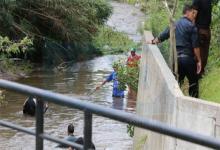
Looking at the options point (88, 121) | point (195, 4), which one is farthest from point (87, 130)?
point (195, 4)

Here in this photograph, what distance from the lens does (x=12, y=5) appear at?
27.5m

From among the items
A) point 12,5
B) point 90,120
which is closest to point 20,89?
point 90,120

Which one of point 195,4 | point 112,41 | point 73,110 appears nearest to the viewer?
point 195,4

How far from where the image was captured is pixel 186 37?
26.6 feet

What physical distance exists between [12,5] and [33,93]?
2549cm

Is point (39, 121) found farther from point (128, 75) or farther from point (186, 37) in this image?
point (128, 75)

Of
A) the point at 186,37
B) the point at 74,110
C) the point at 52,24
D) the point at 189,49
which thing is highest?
the point at 52,24

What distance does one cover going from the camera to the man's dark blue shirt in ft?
26.2

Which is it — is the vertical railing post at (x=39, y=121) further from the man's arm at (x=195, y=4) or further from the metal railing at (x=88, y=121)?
the man's arm at (x=195, y=4)

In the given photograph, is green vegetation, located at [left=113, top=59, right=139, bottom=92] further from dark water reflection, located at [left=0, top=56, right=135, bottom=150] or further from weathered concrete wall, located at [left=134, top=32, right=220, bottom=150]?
weathered concrete wall, located at [left=134, top=32, right=220, bottom=150]

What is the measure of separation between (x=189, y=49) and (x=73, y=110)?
475 centimetres

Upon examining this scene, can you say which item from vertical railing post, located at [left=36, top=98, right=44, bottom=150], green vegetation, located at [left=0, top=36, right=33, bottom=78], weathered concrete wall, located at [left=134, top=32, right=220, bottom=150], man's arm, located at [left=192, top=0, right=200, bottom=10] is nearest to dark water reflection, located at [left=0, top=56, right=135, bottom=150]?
green vegetation, located at [left=0, top=36, right=33, bottom=78]

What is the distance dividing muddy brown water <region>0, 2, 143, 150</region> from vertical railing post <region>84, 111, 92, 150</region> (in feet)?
12.1

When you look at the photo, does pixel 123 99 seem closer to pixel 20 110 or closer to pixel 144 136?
pixel 20 110
